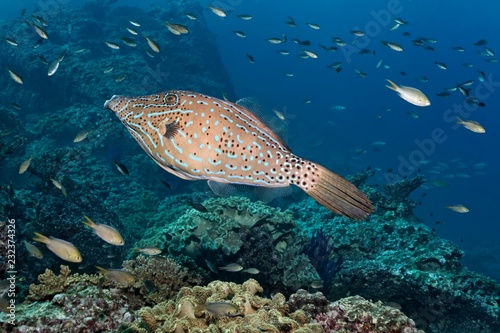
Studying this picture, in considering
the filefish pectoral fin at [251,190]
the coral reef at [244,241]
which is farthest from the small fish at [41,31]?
the filefish pectoral fin at [251,190]

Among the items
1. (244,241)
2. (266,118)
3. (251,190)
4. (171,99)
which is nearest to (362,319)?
(251,190)

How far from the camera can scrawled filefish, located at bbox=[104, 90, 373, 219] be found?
2793 mm

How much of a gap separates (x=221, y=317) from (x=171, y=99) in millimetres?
2216

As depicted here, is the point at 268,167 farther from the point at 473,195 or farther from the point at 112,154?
the point at 473,195

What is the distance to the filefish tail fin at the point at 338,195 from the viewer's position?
2461 mm

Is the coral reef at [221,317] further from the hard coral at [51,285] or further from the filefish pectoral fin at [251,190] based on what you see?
the filefish pectoral fin at [251,190]

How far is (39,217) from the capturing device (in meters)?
7.09

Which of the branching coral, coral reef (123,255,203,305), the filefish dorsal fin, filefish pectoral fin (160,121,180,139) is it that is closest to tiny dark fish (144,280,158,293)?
coral reef (123,255,203,305)

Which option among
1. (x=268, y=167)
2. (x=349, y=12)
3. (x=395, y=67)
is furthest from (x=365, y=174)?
(x=349, y=12)

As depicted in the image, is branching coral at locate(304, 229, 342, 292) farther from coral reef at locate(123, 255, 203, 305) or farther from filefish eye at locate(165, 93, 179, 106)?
filefish eye at locate(165, 93, 179, 106)

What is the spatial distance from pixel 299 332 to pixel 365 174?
11042 mm

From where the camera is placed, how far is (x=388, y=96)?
116062 millimetres

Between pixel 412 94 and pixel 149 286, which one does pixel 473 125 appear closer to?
pixel 412 94

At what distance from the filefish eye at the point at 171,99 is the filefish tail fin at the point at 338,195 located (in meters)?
1.33
